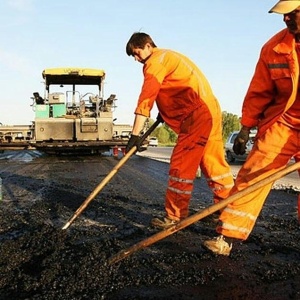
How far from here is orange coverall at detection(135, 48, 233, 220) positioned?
3.96m

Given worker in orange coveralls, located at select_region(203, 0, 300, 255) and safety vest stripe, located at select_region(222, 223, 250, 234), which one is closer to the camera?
A: worker in orange coveralls, located at select_region(203, 0, 300, 255)

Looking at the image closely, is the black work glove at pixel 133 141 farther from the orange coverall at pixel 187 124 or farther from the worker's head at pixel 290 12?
the worker's head at pixel 290 12

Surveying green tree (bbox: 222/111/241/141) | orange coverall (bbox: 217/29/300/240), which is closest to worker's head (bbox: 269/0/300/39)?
orange coverall (bbox: 217/29/300/240)

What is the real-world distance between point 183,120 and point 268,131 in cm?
122

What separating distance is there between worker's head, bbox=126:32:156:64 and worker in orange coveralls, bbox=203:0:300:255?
1.25 meters

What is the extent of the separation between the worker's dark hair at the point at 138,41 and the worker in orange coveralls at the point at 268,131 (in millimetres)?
1283

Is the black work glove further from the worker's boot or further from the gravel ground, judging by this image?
the worker's boot

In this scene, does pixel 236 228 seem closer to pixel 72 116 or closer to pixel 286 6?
pixel 286 6

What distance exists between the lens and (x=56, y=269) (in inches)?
104

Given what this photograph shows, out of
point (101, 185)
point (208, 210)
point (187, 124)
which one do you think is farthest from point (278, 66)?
point (101, 185)

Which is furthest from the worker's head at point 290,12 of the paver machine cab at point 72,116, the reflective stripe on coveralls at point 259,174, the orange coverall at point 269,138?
the paver machine cab at point 72,116

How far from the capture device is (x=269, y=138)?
305 cm

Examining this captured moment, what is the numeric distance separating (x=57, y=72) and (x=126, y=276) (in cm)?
1318

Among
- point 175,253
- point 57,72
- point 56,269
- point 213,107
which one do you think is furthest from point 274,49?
point 57,72
